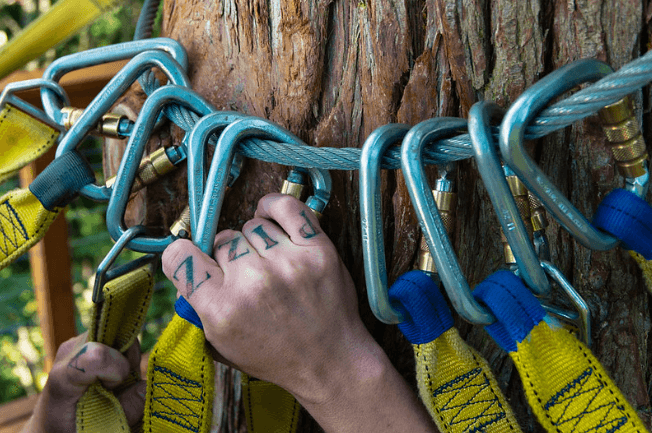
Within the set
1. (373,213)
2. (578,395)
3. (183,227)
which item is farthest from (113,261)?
(578,395)

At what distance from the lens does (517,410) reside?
75cm

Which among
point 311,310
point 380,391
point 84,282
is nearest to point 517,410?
point 380,391

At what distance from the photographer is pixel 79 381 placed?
2.76 feet

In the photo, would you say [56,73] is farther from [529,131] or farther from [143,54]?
[529,131]

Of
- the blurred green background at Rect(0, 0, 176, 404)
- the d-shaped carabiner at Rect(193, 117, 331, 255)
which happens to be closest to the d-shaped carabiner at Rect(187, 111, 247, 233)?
the d-shaped carabiner at Rect(193, 117, 331, 255)

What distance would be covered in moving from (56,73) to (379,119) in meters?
0.51

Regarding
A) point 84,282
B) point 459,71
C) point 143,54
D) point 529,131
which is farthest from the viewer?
point 84,282

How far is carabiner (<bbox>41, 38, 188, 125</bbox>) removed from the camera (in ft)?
2.59

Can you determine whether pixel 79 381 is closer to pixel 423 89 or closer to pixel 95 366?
pixel 95 366

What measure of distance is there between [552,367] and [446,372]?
12 centimetres

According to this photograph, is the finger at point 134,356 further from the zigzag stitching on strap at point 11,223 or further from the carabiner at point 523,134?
the carabiner at point 523,134

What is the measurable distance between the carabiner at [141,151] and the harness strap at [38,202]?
0.08m

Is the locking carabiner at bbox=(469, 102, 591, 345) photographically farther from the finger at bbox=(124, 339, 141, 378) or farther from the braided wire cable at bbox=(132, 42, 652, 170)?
the finger at bbox=(124, 339, 141, 378)

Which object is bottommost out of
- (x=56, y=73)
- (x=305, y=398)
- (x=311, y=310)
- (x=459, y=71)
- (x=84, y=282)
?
(x=84, y=282)
